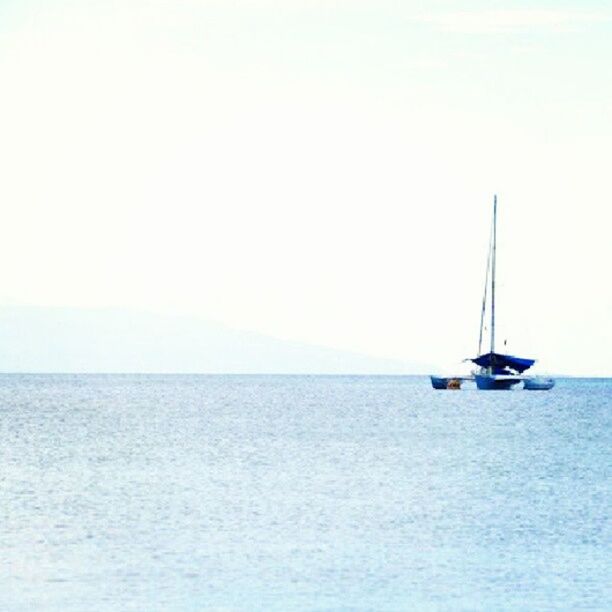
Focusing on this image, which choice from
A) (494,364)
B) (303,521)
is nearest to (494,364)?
(494,364)

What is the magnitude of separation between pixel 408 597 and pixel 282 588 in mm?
2544

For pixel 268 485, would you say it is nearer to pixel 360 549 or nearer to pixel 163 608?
pixel 360 549

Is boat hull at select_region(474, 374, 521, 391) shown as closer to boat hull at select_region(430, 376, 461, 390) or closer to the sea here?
boat hull at select_region(430, 376, 461, 390)

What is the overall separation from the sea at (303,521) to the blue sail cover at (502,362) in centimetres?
4496

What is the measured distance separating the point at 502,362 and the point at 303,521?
95.2m

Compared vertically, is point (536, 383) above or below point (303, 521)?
above

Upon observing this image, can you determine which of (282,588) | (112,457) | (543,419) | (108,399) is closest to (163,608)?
(282,588)

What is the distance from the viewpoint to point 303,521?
42.0m

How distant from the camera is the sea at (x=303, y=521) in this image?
30.1 meters

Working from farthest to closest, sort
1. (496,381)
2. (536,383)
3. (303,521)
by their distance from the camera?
1. (536,383)
2. (496,381)
3. (303,521)

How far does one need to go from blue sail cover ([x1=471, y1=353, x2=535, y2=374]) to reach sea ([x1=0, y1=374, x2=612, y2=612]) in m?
45.0

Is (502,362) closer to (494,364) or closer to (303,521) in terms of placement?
(494,364)

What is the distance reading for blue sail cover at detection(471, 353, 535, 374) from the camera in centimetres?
13412

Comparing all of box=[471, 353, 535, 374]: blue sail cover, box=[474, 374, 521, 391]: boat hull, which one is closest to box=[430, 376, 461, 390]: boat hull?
box=[474, 374, 521, 391]: boat hull
